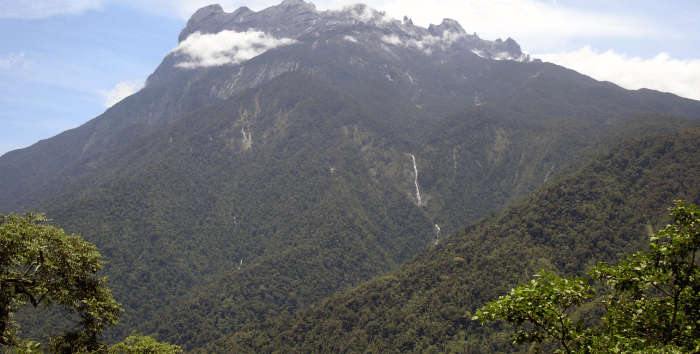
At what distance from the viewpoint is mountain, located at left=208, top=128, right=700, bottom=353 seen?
129750 mm

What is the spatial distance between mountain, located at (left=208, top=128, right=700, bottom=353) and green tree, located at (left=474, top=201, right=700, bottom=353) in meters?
107

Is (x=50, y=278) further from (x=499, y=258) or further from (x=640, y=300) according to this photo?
(x=499, y=258)

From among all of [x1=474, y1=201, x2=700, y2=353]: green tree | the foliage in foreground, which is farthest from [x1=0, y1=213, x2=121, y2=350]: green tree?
[x1=474, y1=201, x2=700, y2=353]: green tree

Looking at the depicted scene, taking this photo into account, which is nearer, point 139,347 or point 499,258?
point 139,347

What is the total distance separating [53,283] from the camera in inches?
887

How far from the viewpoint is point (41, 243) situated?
2225 cm

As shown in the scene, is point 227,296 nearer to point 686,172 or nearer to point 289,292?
point 289,292

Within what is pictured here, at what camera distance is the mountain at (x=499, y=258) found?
130 m

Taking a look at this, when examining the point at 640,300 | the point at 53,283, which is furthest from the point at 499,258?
the point at 53,283

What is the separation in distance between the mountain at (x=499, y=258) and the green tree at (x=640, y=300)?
10663 centimetres

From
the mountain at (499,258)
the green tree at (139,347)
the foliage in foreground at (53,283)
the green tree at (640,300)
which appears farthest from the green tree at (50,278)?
the mountain at (499,258)

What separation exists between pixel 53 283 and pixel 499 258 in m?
140

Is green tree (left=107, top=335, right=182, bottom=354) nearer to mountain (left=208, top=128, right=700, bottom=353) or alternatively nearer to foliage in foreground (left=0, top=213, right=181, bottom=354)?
foliage in foreground (left=0, top=213, right=181, bottom=354)

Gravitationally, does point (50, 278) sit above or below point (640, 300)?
above
